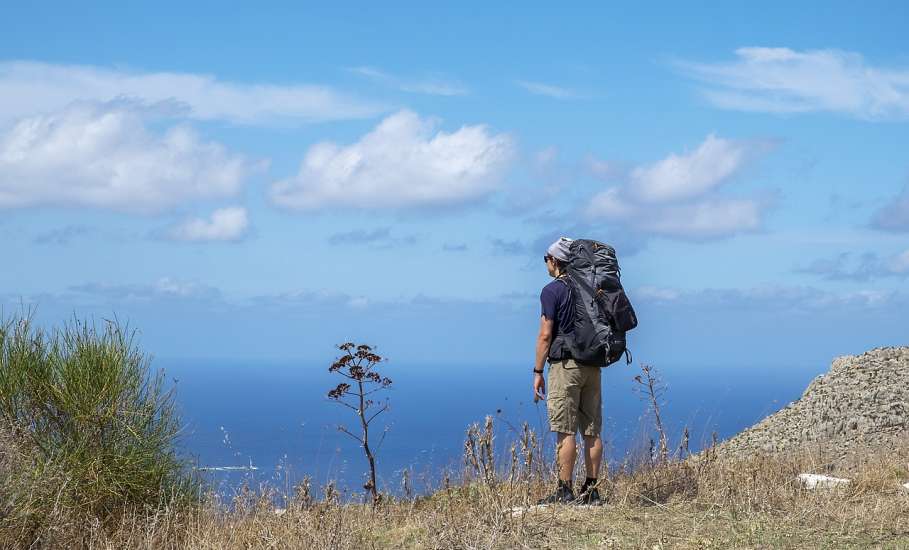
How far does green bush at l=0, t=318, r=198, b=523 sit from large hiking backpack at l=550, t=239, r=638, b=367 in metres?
3.49

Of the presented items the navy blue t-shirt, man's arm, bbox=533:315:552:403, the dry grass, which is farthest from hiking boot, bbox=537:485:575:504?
the navy blue t-shirt

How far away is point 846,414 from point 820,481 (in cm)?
706

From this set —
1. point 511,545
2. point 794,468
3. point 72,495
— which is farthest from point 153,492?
point 794,468

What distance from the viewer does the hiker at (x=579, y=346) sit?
24.7 ft

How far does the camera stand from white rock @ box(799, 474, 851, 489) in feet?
26.9

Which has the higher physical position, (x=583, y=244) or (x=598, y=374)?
(x=583, y=244)

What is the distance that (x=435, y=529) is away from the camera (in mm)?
6711

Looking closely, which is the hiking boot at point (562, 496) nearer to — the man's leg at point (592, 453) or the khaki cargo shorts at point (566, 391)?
the man's leg at point (592, 453)

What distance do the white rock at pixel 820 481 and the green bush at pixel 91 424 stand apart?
5.32m

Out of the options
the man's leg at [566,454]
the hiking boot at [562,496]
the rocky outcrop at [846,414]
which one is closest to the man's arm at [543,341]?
the man's leg at [566,454]

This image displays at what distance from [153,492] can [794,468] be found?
5.86 metres

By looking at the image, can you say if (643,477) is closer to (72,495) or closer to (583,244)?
(583,244)

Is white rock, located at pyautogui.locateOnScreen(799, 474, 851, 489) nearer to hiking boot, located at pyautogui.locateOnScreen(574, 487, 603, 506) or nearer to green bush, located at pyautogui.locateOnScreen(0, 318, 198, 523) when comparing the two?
hiking boot, located at pyautogui.locateOnScreen(574, 487, 603, 506)

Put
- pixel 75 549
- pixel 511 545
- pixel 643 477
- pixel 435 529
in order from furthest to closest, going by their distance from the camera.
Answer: pixel 643 477, pixel 75 549, pixel 435 529, pixel 511 545
